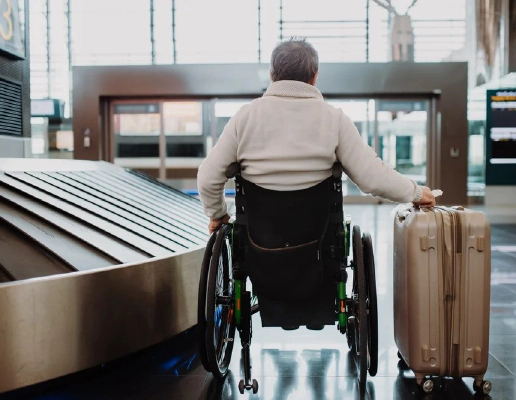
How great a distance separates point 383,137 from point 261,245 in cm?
1491

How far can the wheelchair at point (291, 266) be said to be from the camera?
7.79 feet

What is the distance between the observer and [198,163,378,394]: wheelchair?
2375mm

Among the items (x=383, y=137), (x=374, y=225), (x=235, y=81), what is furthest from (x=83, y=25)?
(x=374, y=225)

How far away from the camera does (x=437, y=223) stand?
2422 millimetres

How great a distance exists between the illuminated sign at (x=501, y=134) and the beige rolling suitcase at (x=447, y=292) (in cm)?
1339

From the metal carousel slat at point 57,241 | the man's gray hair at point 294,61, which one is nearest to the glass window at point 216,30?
the metal carousel slat at point 57,241

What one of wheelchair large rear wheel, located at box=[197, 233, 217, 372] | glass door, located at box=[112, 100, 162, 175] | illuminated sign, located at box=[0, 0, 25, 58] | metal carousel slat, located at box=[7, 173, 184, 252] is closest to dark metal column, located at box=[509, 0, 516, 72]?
glass door, located at box=[112, 100, 162, 175]

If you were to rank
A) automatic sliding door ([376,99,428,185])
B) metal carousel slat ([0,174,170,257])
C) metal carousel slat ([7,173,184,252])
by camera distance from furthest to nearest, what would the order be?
automatic sliding door ([376,99,428,185]) → metal carousel slat ([7,173,184,252]) → metal carousel slat ([0,174,170,257])

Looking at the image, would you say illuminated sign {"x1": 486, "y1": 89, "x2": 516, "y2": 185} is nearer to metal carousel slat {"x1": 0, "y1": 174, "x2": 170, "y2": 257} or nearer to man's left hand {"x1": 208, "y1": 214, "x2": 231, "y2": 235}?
metal carousel slat {"x1": 0, "y1": 174, "x2": 170, "y2": 257}

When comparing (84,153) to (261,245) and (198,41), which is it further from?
(261,245)

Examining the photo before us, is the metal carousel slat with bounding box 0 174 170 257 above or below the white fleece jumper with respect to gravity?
below

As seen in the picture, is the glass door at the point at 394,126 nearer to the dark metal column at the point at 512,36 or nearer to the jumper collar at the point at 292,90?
the dark metal column at the point at 512,36

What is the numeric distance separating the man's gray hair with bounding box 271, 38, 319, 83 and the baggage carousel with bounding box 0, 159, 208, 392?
112 cm

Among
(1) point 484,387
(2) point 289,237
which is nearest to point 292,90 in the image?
(2) point 289,237
